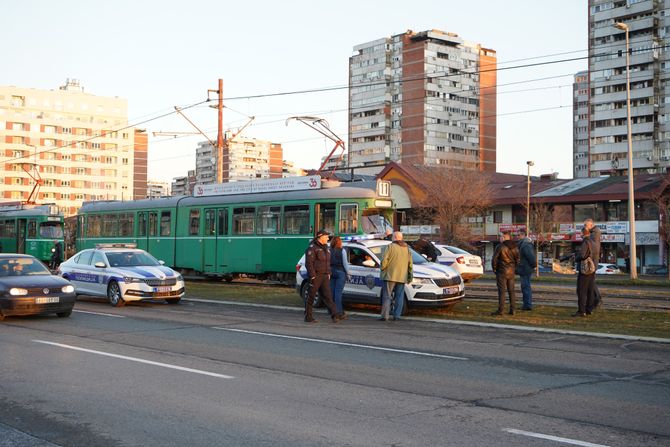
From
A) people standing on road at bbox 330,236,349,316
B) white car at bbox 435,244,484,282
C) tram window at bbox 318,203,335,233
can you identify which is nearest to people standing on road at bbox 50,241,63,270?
tram window at bbox 318,203,335,233

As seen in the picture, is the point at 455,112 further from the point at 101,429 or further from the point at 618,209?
the point at 101,429

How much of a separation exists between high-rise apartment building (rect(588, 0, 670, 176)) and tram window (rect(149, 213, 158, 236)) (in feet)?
219

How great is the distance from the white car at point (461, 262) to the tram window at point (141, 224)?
13.1 m

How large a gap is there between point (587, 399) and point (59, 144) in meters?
141

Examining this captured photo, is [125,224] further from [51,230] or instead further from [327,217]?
[327,217]

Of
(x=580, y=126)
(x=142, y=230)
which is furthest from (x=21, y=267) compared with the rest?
(x=580, y=126)

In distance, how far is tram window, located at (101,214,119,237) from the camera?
33.7m

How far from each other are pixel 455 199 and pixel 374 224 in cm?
3407

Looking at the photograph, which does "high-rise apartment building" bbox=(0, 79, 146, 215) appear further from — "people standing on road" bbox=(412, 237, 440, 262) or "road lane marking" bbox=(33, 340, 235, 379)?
"road lane marking" bbox=(33, 340, 235, 379)

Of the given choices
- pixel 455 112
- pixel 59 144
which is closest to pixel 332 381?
pixel 455 112

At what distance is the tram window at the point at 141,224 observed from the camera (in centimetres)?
3209

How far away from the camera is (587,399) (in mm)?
7848

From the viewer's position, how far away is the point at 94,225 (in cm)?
3522

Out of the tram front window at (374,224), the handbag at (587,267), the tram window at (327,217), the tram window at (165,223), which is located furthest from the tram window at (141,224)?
the handbag at (587,267)
